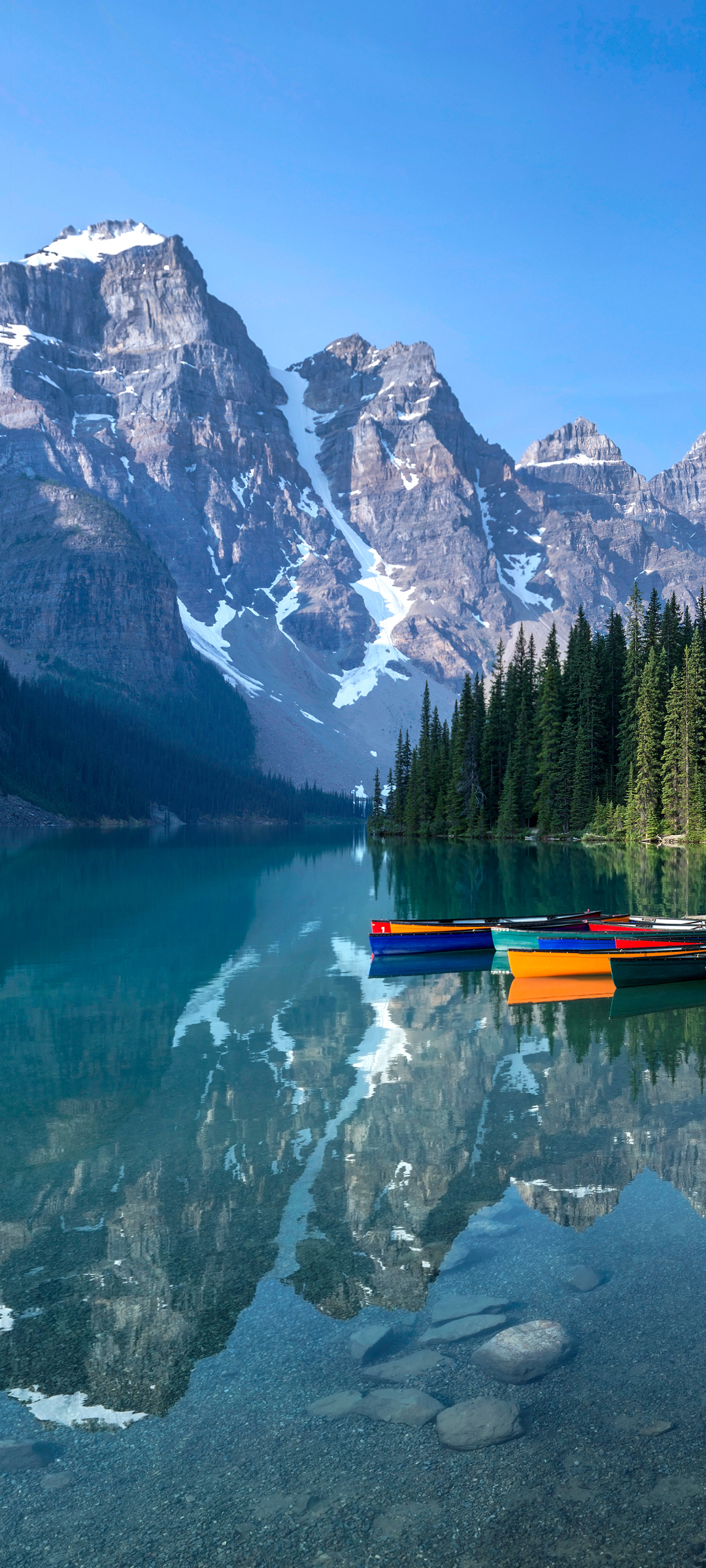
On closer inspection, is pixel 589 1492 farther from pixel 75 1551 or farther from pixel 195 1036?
pixel 195 1036

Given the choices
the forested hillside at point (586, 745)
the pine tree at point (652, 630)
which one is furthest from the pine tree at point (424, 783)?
the pine tree at point (652, 630)

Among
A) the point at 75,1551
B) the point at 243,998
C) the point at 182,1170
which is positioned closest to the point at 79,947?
the point at 243,998

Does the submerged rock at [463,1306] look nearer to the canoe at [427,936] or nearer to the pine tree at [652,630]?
the canoe at [427,936]

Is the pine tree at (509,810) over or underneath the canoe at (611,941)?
over

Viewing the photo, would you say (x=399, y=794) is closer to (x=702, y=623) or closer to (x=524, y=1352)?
(x=702, y=623)

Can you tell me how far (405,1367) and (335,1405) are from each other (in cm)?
69

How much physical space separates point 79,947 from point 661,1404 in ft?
91.1

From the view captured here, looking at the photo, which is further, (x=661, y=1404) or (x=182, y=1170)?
(x=182, y=1170)

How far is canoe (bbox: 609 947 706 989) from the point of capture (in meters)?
22.6

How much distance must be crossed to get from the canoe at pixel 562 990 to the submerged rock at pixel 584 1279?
43.0 feet

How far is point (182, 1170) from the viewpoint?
1210 cm

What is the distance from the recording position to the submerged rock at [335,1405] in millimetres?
7023

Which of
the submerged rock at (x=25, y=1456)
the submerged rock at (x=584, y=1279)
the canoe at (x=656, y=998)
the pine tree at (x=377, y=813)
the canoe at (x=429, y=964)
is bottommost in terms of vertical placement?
the canoe at (x=429, y=964)

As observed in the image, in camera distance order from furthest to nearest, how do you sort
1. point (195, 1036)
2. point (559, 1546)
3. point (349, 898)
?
point (349, 898) → point (195, 1036) → point (559, 1546)
